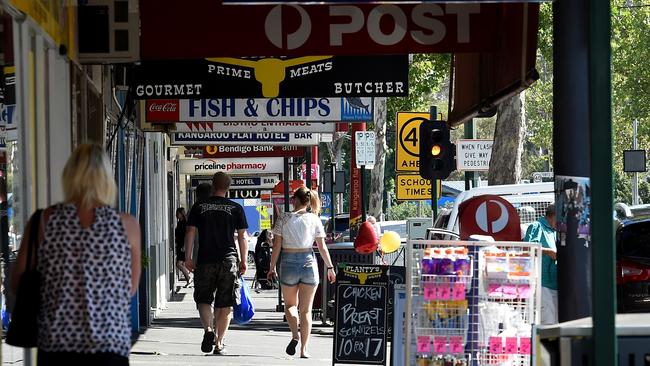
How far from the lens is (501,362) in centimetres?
852

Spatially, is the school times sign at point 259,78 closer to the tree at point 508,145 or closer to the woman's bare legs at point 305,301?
the woman's bare legs at point 305,301

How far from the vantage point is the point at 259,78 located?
40.6 ft

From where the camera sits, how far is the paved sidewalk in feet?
43.6

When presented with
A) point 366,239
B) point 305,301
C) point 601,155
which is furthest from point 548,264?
point 601,155

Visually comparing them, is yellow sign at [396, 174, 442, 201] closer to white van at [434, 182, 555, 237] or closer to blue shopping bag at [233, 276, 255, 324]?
white van at [434, 182, 555, 237]

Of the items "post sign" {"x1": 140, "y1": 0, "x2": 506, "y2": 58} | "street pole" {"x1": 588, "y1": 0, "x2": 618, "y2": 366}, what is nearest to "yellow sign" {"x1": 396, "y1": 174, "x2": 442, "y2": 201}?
"post sign" {"x1": 140, "y1": 0, "x2": 506, "y2": 58}

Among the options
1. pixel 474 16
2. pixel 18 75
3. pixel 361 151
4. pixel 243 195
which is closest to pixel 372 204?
pixel 361 151

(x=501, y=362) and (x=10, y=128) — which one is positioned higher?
(x=10, y=128)

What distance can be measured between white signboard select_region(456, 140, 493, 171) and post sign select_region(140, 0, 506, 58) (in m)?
17.8

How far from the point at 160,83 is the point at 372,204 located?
22679mm

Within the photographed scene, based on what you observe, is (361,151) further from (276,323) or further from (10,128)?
(10,128)

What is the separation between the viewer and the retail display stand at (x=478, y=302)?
852 cm

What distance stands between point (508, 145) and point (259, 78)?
14.1m

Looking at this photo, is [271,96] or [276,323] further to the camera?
[276,323]
